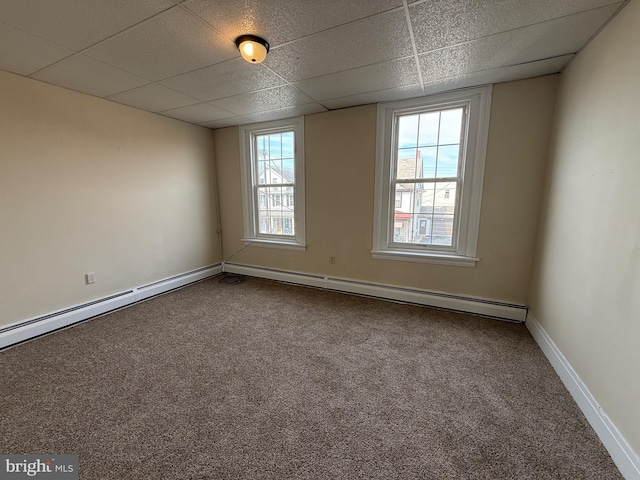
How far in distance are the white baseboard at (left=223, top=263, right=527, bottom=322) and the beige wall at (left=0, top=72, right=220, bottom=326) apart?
1361mm

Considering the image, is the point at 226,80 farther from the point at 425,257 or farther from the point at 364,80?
the point at 425,257

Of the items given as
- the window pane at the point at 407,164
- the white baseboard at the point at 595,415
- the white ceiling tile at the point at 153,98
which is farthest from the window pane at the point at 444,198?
the white ceiling tile at the point at 153,98

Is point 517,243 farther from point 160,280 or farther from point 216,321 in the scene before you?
point 160,280

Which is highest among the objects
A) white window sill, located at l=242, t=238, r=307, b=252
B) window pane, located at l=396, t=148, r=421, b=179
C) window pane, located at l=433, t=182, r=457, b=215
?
window pane, located at l=396, t=148, r=421, b=179

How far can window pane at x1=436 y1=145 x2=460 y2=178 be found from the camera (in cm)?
279

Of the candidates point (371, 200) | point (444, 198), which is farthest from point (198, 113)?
point (444, 198)

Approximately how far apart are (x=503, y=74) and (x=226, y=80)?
2.46 metres

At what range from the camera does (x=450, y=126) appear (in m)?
2.79

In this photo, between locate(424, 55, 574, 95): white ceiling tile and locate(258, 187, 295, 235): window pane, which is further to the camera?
locate(258, 187, 295, 235): window pane

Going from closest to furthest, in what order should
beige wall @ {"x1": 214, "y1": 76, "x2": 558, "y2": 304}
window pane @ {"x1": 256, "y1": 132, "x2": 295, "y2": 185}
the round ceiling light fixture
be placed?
the round ceiling light fixture → beige wall @ {"x1": 214, "y1": 76, "x2": 558, "y2": 304} → window pane @ {"x1": 256, "y1": 132, "x2": 295, "y2": 185}

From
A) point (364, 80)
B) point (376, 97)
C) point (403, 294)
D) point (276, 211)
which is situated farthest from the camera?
point (276, 211)

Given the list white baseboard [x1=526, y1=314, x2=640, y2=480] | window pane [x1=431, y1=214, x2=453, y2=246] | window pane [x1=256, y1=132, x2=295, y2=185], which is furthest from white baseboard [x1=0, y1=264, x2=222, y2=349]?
white baseboard [x1=526, y1=314, x2=640, y2=480]

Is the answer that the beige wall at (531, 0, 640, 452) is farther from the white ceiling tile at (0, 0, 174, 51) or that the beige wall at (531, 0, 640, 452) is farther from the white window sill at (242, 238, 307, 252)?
the white window sill at (242, 238, 307, 252)

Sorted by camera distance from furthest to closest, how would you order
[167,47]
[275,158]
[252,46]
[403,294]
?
[275,158]
[403,294]
[167,47]
[252,46]
